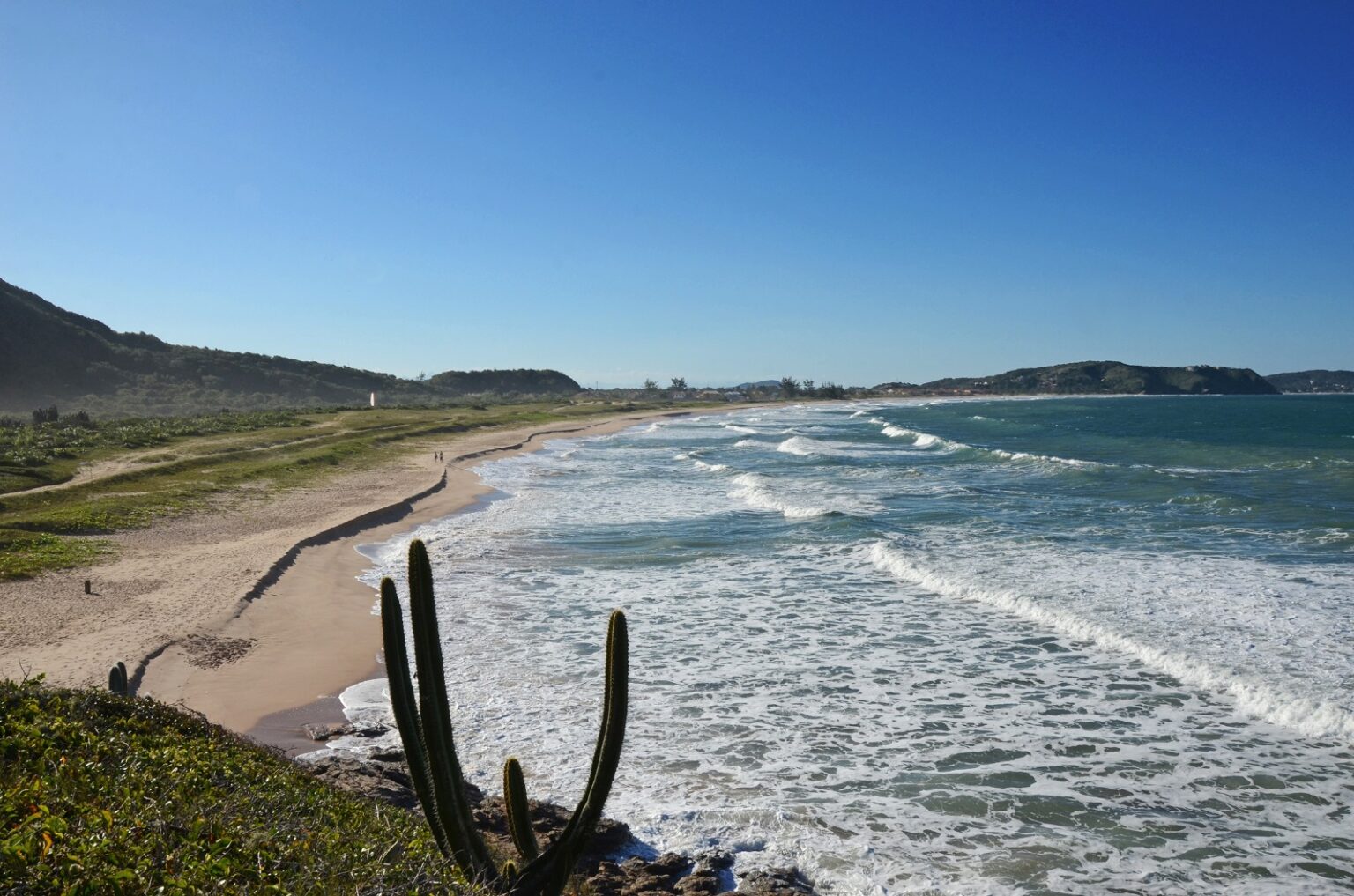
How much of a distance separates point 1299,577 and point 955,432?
157 feet

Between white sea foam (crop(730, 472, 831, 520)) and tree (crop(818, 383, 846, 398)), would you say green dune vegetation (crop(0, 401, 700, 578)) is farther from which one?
tree (crop(818, 383, 846, 398))

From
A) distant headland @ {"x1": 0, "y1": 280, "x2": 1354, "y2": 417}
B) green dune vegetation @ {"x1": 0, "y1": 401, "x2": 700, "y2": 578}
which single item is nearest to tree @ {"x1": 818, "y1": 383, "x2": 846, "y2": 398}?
distant headland @ {"x1": 0, "y1": 280, "x2": 1354, "y2": 417}

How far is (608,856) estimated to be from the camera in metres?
6.56

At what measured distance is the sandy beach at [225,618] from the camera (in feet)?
32.2

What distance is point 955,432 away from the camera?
6294 cm

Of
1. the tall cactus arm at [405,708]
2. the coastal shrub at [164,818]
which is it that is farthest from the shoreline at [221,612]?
the tall cactus arm at [405,708]

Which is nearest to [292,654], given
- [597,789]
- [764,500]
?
[597,789]

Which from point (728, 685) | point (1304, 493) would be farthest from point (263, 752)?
point (1304, 493)

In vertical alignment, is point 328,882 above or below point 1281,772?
above

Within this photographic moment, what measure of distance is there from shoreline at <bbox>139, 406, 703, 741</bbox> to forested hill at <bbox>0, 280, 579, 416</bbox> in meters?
58.2

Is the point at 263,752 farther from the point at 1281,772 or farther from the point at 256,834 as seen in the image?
the point at 1281,772

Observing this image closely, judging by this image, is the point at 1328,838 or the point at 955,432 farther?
the point at 955,432

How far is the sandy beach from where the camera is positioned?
983 cm

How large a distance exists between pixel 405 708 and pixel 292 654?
7806 millimetres
